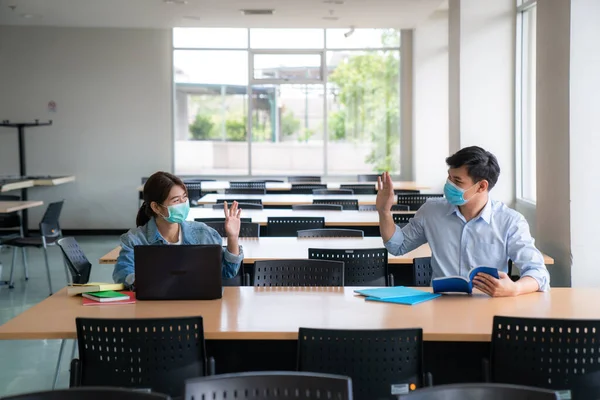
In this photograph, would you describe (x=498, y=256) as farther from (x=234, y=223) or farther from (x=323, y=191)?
(x=323, y=191)

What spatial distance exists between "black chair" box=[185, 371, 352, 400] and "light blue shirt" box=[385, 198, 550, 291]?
6.46 feet

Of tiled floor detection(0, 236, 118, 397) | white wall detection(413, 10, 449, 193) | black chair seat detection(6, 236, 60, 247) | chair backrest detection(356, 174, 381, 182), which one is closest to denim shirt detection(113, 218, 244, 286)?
tiled floor detection(0, 236, 118, 397)

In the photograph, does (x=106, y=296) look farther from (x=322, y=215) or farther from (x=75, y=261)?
(x=322, y=215)

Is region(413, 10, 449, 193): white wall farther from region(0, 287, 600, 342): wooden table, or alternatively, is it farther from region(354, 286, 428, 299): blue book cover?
region(0, 287, 600, 342): wooden table

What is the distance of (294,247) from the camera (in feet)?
17.8

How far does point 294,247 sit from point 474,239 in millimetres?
1609

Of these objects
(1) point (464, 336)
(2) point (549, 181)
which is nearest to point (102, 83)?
(2) point (549, 181)

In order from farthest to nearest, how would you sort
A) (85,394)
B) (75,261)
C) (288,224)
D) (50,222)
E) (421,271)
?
(50,222) < (288,224) < (75,261) < (421,271) < (85,394)

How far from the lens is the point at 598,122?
215 inches

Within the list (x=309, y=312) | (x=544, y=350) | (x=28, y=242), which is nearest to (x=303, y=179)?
(x=28, y=242)

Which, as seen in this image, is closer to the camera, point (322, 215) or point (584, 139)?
point (584, 139)

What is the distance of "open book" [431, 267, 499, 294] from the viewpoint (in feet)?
11.8

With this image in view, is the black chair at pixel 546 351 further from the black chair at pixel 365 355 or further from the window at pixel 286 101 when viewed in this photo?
the window at pixel 286 101

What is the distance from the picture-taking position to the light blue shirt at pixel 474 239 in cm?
397
